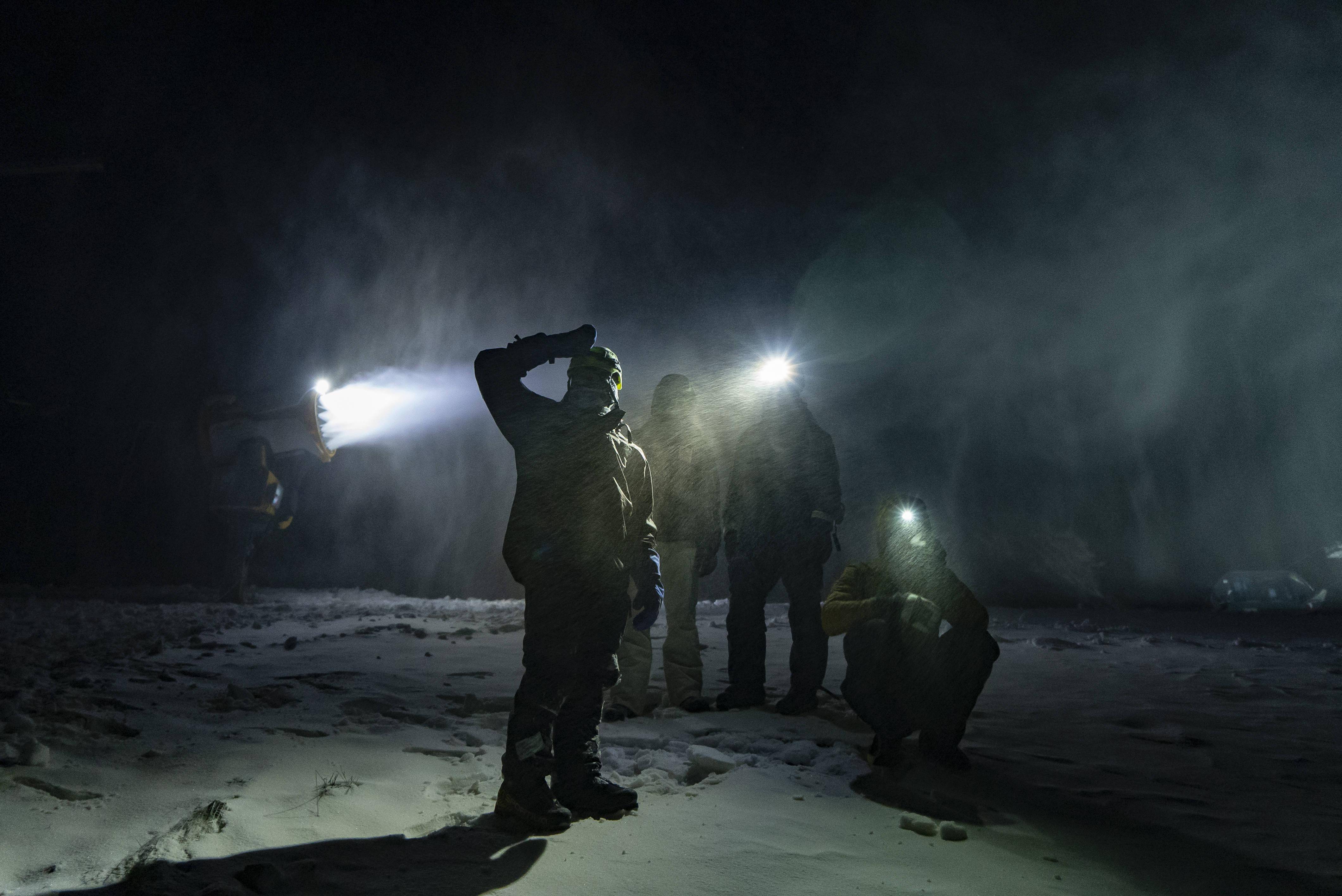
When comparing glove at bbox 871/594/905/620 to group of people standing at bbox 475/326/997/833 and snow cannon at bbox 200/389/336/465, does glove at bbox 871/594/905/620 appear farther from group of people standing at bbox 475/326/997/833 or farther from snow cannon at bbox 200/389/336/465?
snow cannon at bbox 200/389/336/465

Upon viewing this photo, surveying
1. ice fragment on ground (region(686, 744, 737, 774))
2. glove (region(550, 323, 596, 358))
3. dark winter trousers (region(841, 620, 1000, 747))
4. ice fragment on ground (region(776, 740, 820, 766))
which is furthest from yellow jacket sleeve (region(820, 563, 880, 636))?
glove (region(550, 323, 596, 358))

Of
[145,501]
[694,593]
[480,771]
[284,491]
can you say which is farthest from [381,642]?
[145,501]

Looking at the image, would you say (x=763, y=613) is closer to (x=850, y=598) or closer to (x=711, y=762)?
(x=850, y=598)

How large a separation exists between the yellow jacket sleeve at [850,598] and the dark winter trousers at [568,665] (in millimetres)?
1199

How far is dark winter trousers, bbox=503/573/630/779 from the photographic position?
236cm

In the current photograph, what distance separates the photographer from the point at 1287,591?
14.7 metres

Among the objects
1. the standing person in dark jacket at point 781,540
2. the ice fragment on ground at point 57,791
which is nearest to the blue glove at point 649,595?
the standing person in dark jacket at point 781,540

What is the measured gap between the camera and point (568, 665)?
7.88 ft

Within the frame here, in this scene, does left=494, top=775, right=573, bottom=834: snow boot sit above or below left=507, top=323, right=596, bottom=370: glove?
below

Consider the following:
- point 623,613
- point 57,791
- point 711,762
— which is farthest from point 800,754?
point 57,791

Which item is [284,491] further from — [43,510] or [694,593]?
[694,593]

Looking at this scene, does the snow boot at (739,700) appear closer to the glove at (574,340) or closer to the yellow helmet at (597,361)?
the yellow helmet at (597,361)

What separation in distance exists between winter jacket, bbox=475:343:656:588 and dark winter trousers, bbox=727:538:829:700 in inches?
70.8

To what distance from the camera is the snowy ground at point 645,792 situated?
1838 millimetres
